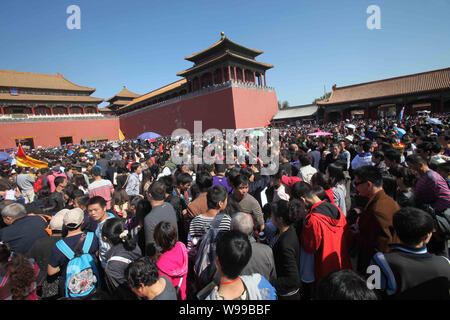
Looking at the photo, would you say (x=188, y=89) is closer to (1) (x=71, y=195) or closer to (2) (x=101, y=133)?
(2) (x=101, y=133)

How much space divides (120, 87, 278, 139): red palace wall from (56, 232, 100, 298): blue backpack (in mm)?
18734

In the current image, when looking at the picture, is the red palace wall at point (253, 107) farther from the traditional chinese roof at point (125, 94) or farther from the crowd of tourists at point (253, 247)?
the traditional chinese roof at point (125, 94)

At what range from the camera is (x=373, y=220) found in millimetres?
1782

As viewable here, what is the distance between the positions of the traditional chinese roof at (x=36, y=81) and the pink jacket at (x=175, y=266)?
36.5 meters

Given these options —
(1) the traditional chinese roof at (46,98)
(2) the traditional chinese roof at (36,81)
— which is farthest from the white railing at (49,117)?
(2) the traditional chinese roof at (36,81)

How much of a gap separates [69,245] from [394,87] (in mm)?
25400

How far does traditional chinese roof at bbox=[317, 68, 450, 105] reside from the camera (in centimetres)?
1739

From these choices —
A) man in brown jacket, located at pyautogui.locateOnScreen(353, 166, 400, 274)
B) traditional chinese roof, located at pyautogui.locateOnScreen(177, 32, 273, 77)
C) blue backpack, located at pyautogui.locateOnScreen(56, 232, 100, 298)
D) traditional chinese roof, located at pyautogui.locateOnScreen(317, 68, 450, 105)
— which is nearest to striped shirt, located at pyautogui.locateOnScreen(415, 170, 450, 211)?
man in brown jacket, located at pyautogui.locateOnScreen(353, 166, 400, 274)

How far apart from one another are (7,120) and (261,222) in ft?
111

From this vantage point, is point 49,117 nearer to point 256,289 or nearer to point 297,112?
point 297,112

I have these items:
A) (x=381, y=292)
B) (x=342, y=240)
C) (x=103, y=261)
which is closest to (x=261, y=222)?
(x=342, y=240)

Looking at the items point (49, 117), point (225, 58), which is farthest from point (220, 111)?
point (49, 117)

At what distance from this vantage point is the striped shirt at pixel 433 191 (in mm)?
2162

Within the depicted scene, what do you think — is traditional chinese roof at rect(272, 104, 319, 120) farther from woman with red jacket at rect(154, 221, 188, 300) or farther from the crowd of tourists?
woman with red jacket at rect(154, 221, 188, 300)
